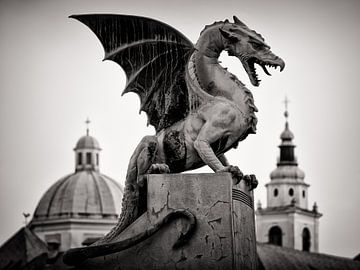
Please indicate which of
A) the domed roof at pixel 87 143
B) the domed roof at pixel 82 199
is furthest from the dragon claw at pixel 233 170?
the domed roof at pixel 87 143

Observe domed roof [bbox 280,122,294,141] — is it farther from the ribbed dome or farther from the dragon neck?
the dragon neck

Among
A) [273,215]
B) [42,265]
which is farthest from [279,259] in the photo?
[273,215]

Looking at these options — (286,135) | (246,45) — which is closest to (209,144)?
(246,45)

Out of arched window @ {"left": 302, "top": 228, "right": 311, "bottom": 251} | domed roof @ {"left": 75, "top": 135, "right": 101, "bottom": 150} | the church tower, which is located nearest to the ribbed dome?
the church tower

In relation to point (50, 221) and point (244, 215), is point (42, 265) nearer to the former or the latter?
point (50, 221)

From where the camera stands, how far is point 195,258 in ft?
74.6

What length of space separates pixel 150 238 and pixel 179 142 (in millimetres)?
1458

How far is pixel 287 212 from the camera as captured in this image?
17288cm

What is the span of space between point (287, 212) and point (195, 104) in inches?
5897

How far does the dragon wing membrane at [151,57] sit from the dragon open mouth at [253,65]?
839 mm

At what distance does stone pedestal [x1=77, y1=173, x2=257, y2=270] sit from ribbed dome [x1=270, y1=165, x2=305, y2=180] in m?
152

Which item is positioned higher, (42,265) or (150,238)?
(42,265)

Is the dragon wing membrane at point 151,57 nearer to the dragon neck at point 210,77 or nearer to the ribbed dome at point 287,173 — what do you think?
the dragon neck at point 210,77

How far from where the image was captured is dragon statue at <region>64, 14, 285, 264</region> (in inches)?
920
